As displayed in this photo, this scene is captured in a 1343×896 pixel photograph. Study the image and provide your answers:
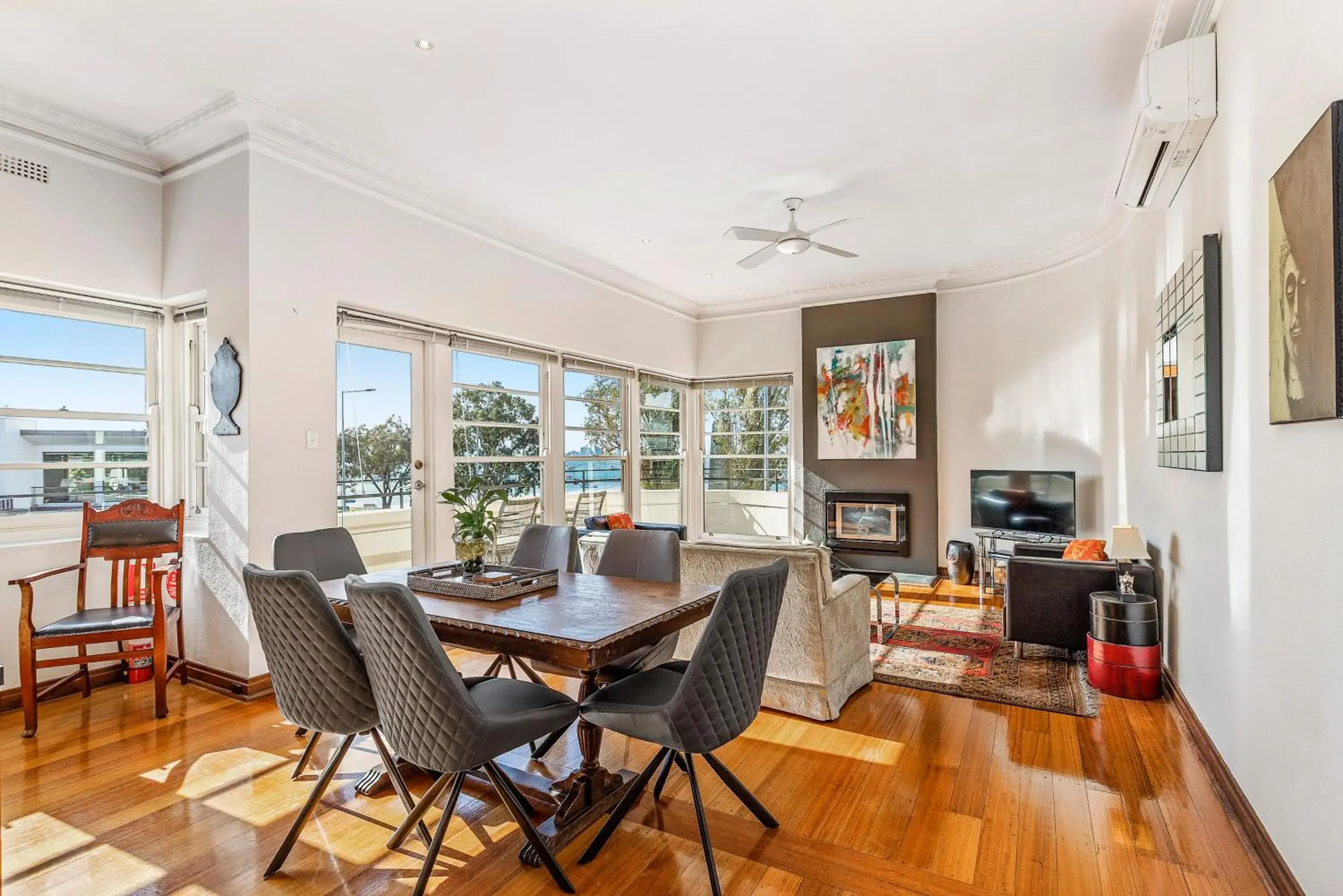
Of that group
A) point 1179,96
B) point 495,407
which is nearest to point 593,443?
point 495,407

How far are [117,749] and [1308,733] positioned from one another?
4196mm

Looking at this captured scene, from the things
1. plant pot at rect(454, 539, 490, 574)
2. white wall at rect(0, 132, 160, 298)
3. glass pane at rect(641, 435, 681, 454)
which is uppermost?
white wall at rect(0, 132, 160, 298)

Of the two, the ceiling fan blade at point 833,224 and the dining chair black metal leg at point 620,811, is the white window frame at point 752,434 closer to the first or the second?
the ceiling fan blade at point 833,224

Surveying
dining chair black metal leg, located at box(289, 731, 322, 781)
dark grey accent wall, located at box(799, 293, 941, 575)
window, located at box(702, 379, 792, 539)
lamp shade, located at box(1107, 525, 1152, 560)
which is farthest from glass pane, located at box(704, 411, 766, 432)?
dining chair black metal leg, located at box(289, 731, 322, 781)

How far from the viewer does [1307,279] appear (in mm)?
1717

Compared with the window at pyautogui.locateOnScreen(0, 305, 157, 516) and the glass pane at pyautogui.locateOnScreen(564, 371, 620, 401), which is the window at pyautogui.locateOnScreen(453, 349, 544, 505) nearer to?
the glass pane at pyautogui.locateOnScreen(564, 371, 620, 401)

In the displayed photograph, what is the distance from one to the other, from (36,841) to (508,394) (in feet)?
12.3

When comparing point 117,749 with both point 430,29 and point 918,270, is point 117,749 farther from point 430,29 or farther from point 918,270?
point 918,270

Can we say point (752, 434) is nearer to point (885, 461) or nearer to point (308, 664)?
point (885, 461)

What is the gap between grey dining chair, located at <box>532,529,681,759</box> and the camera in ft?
9.38

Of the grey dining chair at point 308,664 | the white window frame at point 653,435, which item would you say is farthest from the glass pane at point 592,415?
the grey dining chair at point 308,664

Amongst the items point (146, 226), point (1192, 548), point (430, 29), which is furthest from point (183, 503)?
point (1192, 548)

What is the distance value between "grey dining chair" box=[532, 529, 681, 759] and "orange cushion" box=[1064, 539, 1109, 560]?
2.77 meters

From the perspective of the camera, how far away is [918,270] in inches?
259
